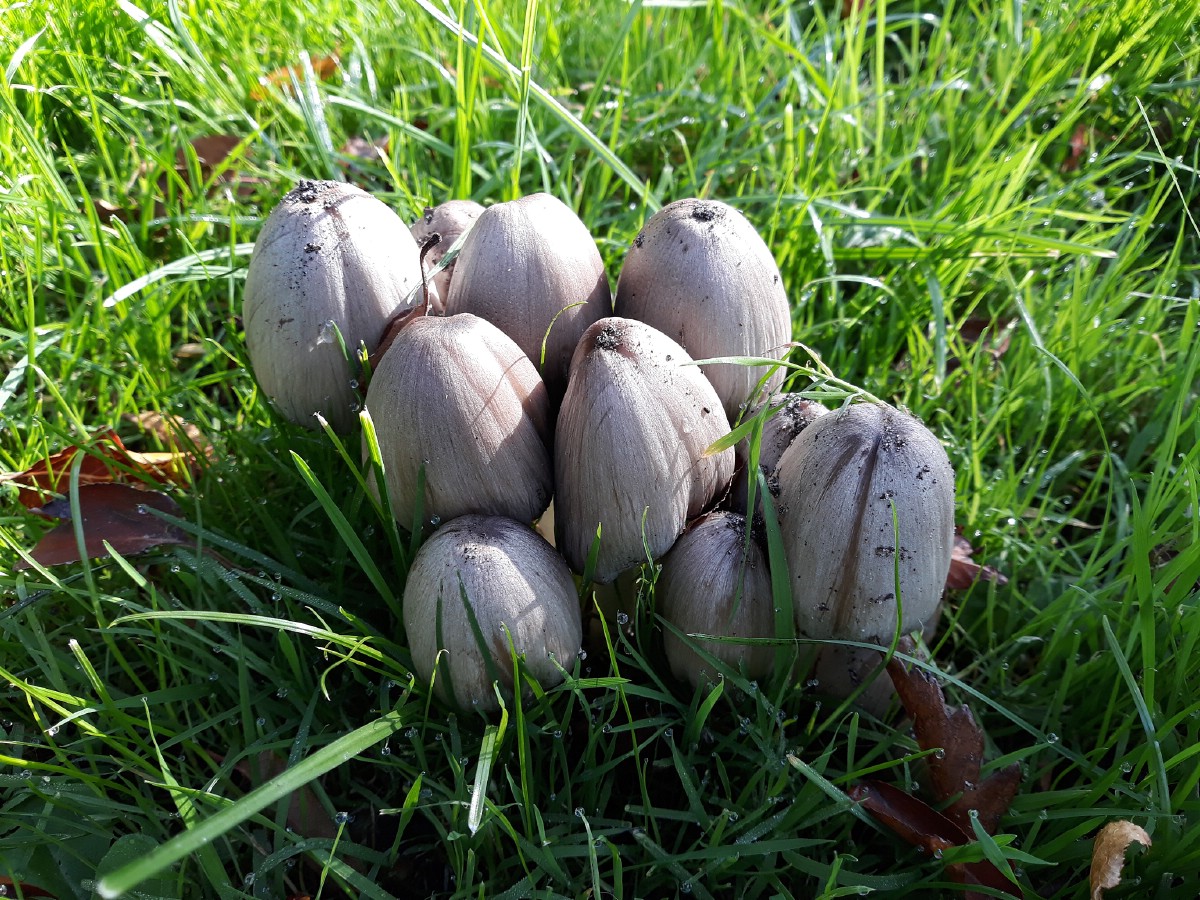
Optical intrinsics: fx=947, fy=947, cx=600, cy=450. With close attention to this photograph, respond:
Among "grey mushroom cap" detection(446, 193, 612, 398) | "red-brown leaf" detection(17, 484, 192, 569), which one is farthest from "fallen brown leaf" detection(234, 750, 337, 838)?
"grey mushroom cap" detection(446, 193, 612, 398)

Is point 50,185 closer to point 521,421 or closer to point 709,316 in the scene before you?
point 521,421

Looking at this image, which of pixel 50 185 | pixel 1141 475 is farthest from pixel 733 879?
pixel 50 185

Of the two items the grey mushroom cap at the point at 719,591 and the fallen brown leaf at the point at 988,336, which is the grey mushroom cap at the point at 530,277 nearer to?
the grey mushroom cap at the point at 719,591

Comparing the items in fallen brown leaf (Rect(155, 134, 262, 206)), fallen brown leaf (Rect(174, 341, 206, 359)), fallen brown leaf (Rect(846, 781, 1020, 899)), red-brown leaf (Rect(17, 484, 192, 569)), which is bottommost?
fallen brown leaf (Rect(846, 781, 1020, 899))

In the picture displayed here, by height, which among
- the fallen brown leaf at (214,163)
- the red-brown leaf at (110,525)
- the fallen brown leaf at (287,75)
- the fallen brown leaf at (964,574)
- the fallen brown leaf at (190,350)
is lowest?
the fallen brown leaf at (964,574)

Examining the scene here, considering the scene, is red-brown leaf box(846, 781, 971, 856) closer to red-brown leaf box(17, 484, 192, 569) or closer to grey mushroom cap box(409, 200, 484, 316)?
grey mushroom cap box(409, 200, 484, 316)

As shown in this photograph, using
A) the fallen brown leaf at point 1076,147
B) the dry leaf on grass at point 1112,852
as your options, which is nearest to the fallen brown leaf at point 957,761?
the dry leaf on grass at point 1112,852

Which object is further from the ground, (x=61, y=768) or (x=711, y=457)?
(x=711, y=457)
